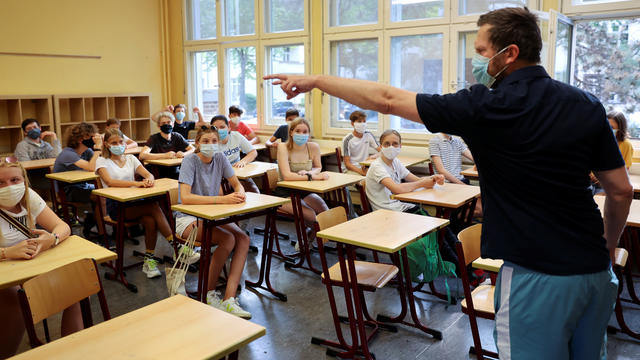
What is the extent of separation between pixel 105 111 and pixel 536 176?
7632 millimetres

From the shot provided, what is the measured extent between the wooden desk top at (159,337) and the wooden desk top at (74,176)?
3147 millimetres

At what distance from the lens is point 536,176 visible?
126 centimetres

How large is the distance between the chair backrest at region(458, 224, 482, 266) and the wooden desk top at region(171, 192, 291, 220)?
1.40 metres

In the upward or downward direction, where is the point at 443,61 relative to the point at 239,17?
downward

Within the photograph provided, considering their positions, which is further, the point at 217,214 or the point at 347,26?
the point at 347,26

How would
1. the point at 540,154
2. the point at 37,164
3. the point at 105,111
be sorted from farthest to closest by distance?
the point at 105,111
the point at 37,164
the point at 540,154

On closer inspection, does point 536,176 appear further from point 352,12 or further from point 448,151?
point 352,12

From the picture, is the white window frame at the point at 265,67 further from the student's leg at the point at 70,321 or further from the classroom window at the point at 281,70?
the student's leg at the point at 70,321

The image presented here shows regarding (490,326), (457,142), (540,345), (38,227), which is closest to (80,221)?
(38,227)

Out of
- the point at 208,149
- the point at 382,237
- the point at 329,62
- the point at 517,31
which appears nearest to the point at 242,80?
the point at 329,62

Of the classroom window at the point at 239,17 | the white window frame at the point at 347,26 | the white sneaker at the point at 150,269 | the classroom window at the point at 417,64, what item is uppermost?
the classroom window at the point at 239,17

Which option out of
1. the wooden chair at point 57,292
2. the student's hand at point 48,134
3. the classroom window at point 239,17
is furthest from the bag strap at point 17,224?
the classroom window at point 239,17

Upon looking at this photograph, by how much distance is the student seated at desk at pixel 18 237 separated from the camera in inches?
91.9

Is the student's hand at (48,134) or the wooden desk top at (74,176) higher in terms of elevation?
the student's hand at (48,134)
